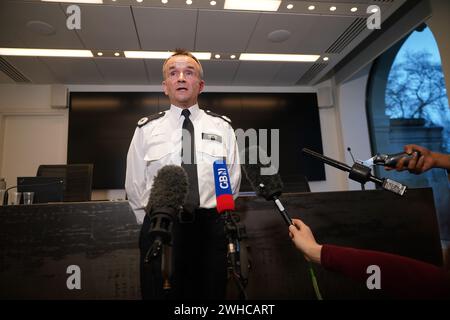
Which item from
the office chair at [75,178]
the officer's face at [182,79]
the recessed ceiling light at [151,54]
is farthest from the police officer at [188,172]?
the recessed ceiling light at [151,54]

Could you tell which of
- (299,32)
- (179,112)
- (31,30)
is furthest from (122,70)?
(179,112)

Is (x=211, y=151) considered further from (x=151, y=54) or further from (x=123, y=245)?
(x=151, y=54)

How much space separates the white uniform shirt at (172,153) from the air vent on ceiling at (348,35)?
10.2 ft

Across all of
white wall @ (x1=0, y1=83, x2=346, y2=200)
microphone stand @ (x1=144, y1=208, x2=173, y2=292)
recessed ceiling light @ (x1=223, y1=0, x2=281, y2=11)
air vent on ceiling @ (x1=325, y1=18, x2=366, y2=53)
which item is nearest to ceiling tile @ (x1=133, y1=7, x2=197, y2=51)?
recessed ceiling light @ (x1=223, y1=0, x2=281, y2=11)

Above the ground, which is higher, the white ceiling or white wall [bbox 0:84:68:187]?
the white ceiling

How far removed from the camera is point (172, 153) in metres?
1.09

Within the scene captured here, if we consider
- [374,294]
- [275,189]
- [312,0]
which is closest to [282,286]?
[374,294]

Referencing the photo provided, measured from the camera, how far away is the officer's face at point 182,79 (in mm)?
1168

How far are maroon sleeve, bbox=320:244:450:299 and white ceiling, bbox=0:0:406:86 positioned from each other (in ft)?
9.80

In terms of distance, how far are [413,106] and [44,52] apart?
5.51 meters

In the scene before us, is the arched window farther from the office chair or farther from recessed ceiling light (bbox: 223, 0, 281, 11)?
the office chair

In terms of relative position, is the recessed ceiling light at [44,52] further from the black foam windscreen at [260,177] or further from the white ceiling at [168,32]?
the black foam windscreen at [260,177]

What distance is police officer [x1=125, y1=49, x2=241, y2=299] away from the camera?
96cm
